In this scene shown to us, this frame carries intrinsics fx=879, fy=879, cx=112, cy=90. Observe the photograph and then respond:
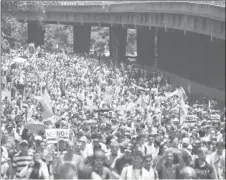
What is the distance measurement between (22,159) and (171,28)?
40.2 metres

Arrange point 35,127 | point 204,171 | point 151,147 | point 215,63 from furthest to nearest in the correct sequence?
point 215,63 → point 35,127 → point 151,147 → point 204,171

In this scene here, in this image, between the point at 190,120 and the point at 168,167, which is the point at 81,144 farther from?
the point at 190,120

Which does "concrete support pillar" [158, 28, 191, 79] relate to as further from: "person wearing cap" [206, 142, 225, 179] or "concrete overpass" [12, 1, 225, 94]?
"person wearing cap" [206, 142, 225, 179]

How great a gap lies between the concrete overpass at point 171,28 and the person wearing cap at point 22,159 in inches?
1069

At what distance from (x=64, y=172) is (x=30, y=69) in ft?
110

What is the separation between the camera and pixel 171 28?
51.7 meters

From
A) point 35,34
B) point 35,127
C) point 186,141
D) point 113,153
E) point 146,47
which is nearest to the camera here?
point 113,153

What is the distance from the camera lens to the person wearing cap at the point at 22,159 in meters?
12.0

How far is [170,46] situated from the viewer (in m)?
64.4

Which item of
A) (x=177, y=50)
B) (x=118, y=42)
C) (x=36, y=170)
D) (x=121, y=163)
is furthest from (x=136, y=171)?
(x=118, y=42)

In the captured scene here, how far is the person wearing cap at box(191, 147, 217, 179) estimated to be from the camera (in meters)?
11.5

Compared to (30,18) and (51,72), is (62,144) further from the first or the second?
(30,18)

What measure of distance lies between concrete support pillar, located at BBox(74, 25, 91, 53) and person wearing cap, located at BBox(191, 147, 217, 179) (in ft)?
252

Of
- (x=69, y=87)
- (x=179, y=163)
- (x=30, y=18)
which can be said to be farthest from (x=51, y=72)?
(x=30, y=18)
